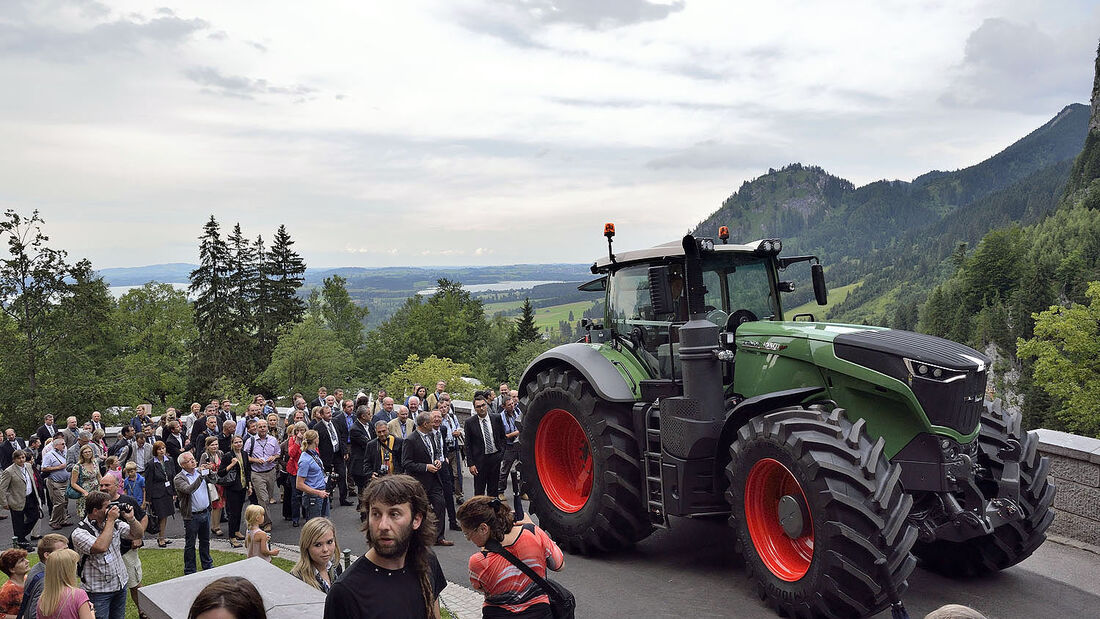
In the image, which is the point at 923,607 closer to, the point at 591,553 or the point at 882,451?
the point at 882,451

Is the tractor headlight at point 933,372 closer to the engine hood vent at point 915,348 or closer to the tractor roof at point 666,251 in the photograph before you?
the engine hood vent at point 915,348

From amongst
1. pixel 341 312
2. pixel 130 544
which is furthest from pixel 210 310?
pixel 130 544

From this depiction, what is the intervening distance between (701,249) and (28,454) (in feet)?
37.6

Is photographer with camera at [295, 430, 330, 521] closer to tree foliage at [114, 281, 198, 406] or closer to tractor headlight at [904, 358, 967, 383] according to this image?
tractor headlight at [904, 358, 967, 383]

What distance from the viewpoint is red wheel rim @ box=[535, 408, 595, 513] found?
8.38 meters

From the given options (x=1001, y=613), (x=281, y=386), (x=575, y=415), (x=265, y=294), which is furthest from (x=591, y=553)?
(x=265, y=294)

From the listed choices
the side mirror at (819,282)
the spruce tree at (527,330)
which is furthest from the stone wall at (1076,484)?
the spruce tree at (527,330)

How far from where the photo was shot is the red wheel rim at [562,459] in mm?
8375

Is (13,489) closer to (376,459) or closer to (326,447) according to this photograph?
(326,447)

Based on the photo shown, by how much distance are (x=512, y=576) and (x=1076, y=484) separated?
642cm

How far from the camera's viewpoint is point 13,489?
11.1m

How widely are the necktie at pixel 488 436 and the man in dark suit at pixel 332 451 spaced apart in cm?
289

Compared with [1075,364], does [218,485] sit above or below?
above

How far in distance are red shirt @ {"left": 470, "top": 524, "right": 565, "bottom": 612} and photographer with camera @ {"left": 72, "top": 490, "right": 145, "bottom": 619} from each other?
3696 mm
